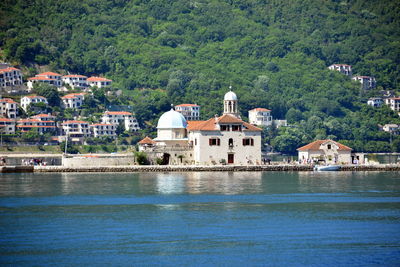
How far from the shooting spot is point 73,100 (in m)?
155

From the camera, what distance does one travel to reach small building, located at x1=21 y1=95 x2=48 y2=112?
489 ft

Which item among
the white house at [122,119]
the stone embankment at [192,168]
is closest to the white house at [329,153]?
the stone embankment at [192,168]

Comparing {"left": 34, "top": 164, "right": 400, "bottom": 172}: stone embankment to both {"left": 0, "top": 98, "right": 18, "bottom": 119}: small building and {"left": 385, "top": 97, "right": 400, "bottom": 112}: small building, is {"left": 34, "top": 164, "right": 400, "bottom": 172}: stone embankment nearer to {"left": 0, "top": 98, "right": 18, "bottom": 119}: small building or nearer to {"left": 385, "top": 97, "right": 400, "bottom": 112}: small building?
{"left": 0, "top": 98, "right": 18, "bottom": 119}: small building

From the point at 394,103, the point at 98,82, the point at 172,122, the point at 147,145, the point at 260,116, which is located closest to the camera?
the point at 147,145

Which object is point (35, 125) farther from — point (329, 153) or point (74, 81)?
point (329, 153)

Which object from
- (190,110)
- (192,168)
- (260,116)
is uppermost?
(190,110)

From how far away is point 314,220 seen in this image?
1873 inches

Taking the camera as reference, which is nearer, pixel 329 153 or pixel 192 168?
pixel 192 168

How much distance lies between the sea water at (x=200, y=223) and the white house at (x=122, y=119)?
78.9 m

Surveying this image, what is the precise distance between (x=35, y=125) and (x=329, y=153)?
65255mm

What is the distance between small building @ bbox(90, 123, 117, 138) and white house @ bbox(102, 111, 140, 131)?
2752 millimetres

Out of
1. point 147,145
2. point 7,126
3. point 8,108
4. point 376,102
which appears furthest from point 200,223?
point 376,102

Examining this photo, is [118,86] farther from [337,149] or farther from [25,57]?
[337,149]

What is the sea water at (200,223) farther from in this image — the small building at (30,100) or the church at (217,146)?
the small building at (30,100)
